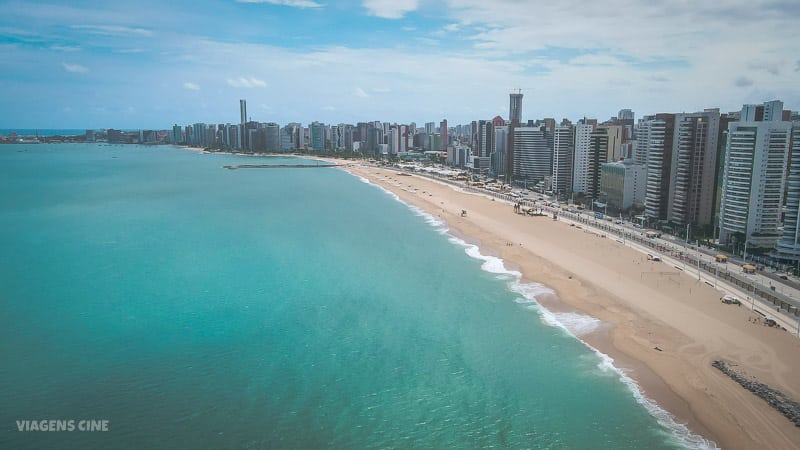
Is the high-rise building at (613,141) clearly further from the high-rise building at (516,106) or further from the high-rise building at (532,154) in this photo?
the high-rise building at (516,106)

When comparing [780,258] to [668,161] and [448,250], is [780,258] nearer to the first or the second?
[668,161]

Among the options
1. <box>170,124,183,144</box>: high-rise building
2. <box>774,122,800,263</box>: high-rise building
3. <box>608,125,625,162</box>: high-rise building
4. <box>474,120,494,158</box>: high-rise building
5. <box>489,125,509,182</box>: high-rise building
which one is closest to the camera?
<box>774,122,800,263</box>: high-rise building

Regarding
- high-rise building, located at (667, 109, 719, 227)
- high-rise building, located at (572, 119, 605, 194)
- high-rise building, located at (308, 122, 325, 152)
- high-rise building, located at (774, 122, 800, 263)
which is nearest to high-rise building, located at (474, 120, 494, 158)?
high-rise building, located at (572, 119, 605, 194)

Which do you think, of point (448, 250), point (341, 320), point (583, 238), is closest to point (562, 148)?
point (583, 238)

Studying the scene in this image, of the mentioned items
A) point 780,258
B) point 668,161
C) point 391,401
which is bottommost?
point 391,401

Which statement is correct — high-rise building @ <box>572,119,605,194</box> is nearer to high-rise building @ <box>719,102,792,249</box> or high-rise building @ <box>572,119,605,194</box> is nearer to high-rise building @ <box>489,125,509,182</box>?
high-rise building @ <box>489,125,509,182</box>

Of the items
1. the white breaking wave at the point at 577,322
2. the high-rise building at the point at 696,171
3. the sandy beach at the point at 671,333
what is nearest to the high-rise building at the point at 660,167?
the high-rise building at the point at 696,171
